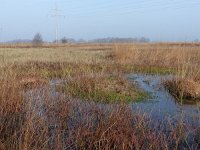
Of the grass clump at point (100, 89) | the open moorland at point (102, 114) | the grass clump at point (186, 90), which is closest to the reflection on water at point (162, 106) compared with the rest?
the open moorland at point (102, 114)

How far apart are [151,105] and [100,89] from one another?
179 centimetres

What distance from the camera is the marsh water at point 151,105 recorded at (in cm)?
646

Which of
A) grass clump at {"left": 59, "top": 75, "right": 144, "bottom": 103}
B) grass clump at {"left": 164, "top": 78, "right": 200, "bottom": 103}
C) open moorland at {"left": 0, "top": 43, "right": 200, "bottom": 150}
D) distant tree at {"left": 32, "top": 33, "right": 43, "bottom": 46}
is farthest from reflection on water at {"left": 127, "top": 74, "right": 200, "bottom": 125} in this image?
distant tree at {"left": 32, "top": 33, "right": 43, "bottom": 46}

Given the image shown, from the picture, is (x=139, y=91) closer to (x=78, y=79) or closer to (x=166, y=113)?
(x=78, y=79)

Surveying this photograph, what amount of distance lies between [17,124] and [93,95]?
3576 millimetres

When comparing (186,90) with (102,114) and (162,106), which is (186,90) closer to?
(162,106)

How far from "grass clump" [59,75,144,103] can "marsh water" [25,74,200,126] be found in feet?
1.54

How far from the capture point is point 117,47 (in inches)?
733

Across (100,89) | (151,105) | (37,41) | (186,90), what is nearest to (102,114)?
(151,105)

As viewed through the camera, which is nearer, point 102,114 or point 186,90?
point 102,114

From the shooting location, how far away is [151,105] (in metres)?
8.28

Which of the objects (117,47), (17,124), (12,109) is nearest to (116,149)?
(17,124)

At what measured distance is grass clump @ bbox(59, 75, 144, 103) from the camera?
8969mm

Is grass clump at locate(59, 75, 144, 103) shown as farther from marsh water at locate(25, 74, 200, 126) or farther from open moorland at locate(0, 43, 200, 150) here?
marsh water at locate(25, 74, 200, 126)
